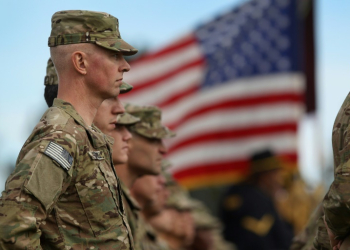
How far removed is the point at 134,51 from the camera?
14.4ft

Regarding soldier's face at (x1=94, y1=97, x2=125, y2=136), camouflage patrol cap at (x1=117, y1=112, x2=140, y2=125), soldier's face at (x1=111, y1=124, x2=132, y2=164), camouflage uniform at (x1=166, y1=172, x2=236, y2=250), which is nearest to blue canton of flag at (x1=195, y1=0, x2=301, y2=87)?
camouflage uniform at (x1=166, y1=172, x2=236, y2=250)

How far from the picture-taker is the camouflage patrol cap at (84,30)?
433 centimetres

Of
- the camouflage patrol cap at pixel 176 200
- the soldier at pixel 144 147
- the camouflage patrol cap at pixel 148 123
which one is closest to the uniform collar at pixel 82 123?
the soldier at pixel 144 147

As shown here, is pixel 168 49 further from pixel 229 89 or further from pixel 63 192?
pixel 63 192

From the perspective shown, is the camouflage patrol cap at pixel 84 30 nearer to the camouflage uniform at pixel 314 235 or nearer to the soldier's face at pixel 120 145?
the soldier's face at pixel 120 145

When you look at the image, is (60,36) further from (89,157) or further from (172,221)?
(172,221)

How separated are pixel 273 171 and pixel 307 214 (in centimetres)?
207

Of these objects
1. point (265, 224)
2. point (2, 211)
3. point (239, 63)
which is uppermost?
point (2, 211)

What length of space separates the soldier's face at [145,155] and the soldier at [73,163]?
8.68 ft

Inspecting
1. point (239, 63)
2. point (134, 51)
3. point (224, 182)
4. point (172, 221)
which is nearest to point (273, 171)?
point (224, 182)

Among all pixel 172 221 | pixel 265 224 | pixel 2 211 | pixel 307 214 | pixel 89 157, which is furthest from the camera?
pixel 307 214

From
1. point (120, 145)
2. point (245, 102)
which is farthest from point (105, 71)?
point (245, 102)

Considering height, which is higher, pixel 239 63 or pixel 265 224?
pixel 239 63

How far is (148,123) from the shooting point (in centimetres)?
731
